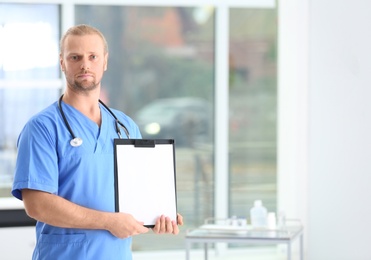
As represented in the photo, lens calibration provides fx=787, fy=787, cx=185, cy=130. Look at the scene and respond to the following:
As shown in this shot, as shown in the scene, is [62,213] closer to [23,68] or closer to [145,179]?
[145,179]

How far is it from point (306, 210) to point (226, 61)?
1377 millimetres

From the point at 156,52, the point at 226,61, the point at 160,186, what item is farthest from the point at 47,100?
the point at 160,186

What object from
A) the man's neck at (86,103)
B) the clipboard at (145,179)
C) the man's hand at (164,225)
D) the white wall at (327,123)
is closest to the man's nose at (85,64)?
the man's neck at (86,103)

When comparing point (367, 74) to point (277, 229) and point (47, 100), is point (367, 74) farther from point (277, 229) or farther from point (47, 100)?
point (47, 100)

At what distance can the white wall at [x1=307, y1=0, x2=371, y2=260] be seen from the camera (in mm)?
4910

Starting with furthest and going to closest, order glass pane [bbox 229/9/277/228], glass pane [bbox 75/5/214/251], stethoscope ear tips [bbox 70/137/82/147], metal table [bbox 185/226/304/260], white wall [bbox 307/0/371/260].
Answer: glass pane [bbox 229/9/277/228], glass pane [bbox 75/5/214/251], white wall [bbox 307/0/371/260], metal table [bbox 185/226/304/260], stethoscope ear tips [bbox 70/137/82/147]

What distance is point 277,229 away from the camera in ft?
14.7

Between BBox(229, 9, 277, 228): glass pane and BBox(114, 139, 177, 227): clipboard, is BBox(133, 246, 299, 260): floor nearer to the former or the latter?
BBox(229, 9, 277, 228): glass pane

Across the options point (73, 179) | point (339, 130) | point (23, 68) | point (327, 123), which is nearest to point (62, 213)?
point (73, 179)

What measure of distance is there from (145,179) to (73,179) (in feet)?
0.73

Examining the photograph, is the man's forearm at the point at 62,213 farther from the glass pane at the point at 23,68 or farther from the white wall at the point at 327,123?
the glass pane at the point at 23,68

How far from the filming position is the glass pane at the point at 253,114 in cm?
662

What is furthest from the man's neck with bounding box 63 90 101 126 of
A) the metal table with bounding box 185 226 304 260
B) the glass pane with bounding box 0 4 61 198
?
the glass pane with bounding box 0 4 61 198

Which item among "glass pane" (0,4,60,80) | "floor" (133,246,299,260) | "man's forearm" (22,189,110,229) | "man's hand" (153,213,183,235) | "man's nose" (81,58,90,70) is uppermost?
"glass pane" (0,4,60,80)
